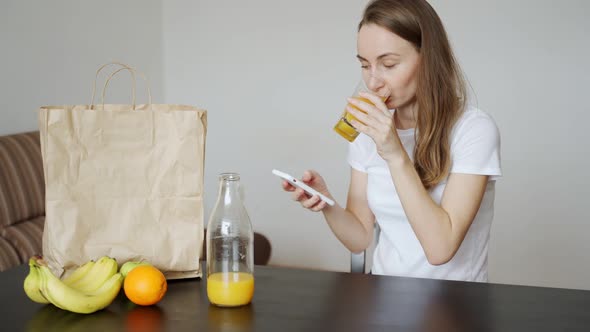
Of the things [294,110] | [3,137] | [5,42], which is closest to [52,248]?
[3,137]

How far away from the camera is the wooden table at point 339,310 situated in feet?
3.65

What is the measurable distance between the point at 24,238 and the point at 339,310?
1724 mm

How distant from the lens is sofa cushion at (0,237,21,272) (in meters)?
2.38

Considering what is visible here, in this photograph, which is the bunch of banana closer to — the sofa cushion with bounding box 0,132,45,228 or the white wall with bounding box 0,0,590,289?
the sofa cushion with bounding box 0,132,45,228

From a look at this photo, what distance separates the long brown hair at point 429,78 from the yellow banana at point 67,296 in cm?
83

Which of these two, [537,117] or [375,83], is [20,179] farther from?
[537,117]

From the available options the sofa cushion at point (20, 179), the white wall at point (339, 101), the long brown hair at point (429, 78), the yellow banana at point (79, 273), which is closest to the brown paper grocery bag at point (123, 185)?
the yellow banana at point (79, 273)

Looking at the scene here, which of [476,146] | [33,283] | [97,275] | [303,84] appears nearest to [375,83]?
[476,146]

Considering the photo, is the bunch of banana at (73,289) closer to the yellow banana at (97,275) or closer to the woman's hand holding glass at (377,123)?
the yellow banana at (97,275)

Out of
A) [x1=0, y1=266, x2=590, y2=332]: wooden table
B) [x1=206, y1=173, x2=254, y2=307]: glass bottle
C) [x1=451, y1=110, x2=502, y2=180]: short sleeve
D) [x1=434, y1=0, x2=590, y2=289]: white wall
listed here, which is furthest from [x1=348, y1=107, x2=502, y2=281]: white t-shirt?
[x1=434, y1=0, x2=590, y2=289]: white wall

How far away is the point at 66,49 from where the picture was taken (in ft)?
10.3

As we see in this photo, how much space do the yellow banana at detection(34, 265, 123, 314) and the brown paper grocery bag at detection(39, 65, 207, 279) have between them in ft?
→ 0.48

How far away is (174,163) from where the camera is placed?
132 cm

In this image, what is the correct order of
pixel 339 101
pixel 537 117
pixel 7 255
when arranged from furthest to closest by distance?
pixel 339 101, pixel 537 117, pixel 7 255
